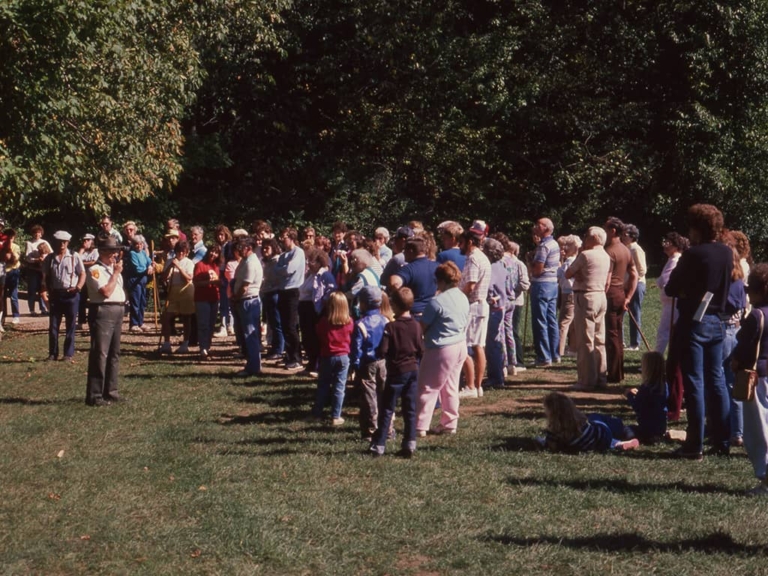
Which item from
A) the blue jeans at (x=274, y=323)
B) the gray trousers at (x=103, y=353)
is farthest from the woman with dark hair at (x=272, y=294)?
the gray trousers at (x=103, y=353)

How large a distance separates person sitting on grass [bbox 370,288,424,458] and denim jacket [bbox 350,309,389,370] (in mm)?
643

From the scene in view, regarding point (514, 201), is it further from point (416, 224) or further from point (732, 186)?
point (416, 224)

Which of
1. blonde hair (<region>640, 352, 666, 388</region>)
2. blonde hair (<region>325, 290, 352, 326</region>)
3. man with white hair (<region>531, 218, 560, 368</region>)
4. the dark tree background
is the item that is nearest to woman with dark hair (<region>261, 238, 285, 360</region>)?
man with white hair (<region>531, 218, 560, 368</region>)

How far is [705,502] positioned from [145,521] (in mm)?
3901

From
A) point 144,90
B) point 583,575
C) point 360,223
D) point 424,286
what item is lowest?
point 583,575

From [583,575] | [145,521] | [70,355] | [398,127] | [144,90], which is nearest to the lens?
[583,575]

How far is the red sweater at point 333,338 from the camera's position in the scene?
10.8 metres

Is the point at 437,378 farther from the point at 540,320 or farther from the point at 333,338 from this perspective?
the point at 540,320

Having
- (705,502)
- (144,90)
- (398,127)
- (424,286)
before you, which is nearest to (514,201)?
(398,127)

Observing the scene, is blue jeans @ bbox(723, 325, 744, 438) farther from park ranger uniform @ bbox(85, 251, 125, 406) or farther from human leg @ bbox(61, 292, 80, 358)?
human leg @ bbox(61, 292, 80, 358)

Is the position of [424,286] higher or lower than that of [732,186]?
lower

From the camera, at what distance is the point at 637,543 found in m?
6.80

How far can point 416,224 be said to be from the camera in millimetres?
12688

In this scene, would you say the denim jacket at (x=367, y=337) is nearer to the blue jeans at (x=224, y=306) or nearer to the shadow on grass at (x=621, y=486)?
the shadow on grass at (x=621, y=486)
